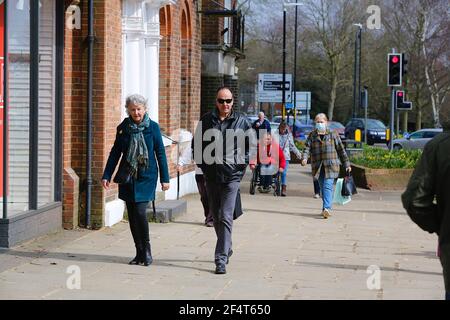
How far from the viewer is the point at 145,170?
30.9 ft

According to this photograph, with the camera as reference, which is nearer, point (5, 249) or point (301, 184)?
point (5, 249)

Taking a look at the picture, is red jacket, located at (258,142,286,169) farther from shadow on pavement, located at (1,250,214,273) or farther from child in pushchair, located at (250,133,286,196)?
shadow on pavement, located at (1,250,214,273)

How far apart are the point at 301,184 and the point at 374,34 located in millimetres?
44828

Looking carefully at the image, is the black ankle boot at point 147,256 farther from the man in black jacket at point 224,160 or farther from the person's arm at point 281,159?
the person's arm at point 281,159

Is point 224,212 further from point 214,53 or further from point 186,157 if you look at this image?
point 214,53

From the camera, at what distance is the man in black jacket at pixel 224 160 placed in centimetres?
928

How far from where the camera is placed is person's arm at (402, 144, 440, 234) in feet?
17.2

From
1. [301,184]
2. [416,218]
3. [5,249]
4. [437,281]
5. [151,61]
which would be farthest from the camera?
[301,184]

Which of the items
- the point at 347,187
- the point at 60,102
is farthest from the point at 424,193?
the point at 347,187

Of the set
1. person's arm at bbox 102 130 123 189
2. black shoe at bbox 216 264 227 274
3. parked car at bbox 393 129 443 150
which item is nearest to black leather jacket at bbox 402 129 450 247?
black shoe at bbox 216 264 227 274

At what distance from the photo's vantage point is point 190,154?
1119 centimetres

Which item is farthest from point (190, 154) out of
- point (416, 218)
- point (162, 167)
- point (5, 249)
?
point (416, 218)

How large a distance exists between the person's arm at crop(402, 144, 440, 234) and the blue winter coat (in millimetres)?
4490
